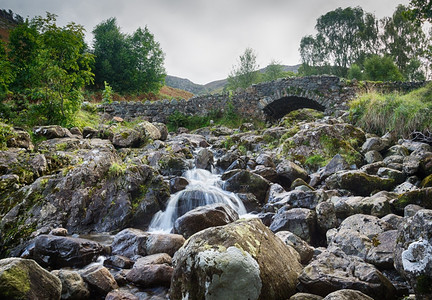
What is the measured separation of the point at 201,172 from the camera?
9141 millimetres

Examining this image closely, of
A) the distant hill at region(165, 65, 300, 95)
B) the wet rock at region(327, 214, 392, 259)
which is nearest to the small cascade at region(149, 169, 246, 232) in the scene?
the wet rock at region(327, 214, 392, 259)

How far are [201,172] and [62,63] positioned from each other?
673 cm

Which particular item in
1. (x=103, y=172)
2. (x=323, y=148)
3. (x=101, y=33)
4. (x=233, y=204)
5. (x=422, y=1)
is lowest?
(x=233, y=204)

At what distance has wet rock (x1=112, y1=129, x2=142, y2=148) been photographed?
1058 cm

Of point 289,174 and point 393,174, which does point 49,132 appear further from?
point 393,174

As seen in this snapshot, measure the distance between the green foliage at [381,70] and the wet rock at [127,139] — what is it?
2913 cm

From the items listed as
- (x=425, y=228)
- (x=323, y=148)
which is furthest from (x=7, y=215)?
(x=323, y=148)

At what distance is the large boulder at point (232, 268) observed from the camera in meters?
2.15

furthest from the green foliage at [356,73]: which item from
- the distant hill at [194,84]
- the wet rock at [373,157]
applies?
the distant hill at [194,84]

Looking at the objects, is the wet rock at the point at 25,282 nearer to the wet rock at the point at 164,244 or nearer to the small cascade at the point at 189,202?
the wet rock at the point at 164,244

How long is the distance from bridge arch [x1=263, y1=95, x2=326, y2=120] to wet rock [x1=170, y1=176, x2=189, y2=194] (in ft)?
40.4

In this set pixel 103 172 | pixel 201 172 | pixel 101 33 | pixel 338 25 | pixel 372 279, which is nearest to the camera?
pixel 372 279

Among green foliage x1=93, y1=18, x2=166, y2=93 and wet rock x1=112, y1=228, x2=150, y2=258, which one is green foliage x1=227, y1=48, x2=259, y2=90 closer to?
green foliage x1=93, y1=18, x2=166, y2=93

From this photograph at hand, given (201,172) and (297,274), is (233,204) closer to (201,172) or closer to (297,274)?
(201,172)
